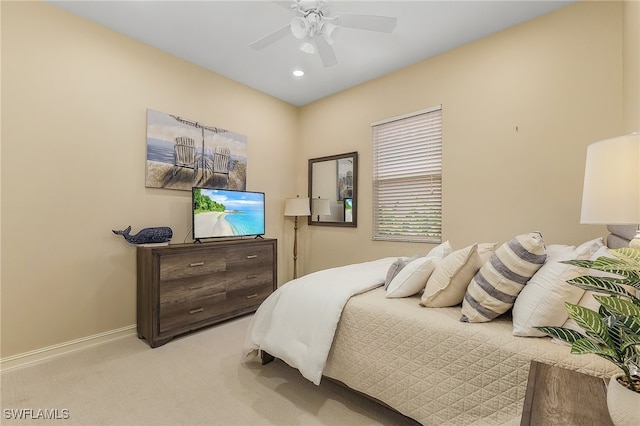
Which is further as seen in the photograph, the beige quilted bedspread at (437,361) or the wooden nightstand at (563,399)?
the beige quilted bedspread at (437,361)

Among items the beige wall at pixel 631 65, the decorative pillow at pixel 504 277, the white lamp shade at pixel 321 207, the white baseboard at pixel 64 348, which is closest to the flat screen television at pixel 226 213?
the white lamp shade at pixel 321 207

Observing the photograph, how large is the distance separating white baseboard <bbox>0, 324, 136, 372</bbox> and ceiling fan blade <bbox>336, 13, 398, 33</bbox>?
3.28 m

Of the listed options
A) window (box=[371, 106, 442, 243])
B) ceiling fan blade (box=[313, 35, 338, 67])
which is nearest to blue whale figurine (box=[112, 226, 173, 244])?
ceiling fan blade (box=[313, 35, 338, 67])

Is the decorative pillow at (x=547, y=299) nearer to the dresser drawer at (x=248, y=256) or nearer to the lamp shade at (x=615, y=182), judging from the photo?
the lamp shade at (x=615, y=182)

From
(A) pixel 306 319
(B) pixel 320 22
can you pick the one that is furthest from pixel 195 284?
(B) pixel 320 22

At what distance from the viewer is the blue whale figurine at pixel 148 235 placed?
269cm

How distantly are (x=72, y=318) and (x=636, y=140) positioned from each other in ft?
12.4

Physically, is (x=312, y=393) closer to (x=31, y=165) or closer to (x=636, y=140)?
(x=636, y=140)

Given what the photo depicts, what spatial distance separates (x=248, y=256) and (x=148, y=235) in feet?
3.37

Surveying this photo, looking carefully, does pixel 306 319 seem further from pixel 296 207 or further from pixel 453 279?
pixel 296 207

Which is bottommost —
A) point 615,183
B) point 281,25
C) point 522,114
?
point 615,183

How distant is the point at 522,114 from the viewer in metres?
2.63

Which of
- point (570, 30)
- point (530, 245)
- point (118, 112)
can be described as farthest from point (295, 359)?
point (570, 30)

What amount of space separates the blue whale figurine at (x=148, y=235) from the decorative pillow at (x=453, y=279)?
95.0 inches
